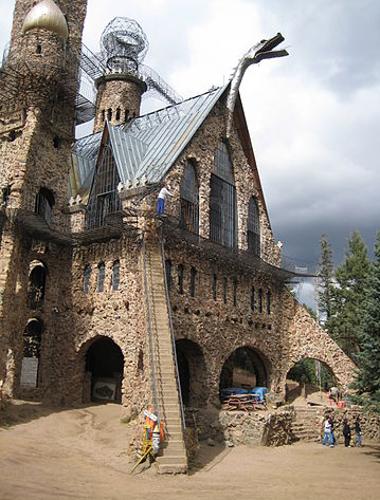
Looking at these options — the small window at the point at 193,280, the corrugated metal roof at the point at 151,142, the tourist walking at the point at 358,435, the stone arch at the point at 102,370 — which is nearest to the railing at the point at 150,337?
the small window at the point at 193,280

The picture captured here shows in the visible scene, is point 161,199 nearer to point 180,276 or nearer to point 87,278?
point 180,276

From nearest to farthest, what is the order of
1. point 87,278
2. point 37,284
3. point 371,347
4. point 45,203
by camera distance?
point 371,347 < point 87,278 < point 37,284 < point 45,203

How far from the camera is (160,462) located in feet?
Answer: 42.7

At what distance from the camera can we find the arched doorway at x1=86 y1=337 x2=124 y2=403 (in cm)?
2433

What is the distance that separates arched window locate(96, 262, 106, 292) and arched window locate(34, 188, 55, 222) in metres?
3.91

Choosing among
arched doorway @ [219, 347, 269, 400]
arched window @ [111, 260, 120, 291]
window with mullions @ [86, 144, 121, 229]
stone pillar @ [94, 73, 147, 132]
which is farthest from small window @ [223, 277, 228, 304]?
stone pillar @ [94, 73, 147, 132]

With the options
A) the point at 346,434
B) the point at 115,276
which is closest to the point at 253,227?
the point at 115,276

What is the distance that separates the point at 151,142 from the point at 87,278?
352 inches

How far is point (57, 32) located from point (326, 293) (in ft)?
99.7

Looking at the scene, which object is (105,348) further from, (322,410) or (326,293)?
(326,293)

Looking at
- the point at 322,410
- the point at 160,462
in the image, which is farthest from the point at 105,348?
the point at 160,462

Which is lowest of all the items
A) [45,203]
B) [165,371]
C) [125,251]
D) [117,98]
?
[165,371]

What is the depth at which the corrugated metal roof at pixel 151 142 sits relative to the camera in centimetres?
2478

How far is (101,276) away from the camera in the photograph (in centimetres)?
2247
